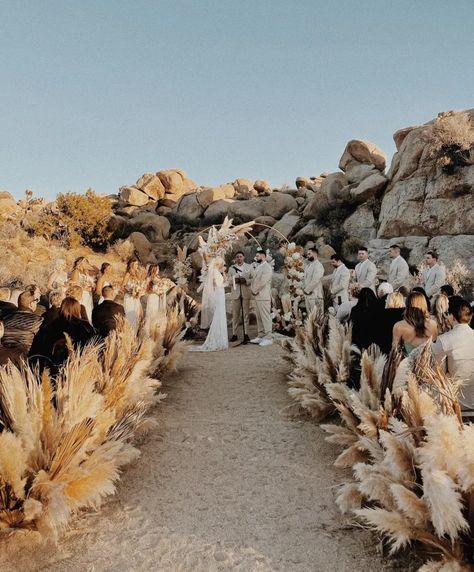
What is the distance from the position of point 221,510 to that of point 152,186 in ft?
108

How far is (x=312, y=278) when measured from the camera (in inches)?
520

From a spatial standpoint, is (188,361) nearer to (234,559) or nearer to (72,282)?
(72,282)

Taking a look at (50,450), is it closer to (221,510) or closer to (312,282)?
(221,510)

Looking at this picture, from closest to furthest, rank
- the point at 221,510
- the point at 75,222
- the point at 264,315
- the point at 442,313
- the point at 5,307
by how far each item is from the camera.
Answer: the point at 221,510
the point at 442,313
the point at 5,307
the point at 264,315
the point at 75,222

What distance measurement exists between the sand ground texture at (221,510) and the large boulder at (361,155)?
25100 mm

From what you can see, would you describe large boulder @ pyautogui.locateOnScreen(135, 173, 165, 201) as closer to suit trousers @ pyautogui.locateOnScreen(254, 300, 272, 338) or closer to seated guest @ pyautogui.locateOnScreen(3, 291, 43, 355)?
suit trousers @ pyautogui.locateOnScreen(254, 300, 272, 338)

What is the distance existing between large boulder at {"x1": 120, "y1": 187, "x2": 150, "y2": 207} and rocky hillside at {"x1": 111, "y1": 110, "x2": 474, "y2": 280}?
0.23ft

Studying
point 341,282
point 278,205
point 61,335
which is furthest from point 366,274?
point 278,205

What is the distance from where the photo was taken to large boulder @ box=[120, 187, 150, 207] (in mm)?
33531

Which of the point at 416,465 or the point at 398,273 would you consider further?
the point at 398,273

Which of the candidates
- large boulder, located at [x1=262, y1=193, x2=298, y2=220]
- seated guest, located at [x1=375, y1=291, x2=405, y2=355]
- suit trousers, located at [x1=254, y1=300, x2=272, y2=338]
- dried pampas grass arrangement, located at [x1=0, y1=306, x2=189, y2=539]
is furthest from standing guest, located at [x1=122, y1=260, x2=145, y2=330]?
large boulder, located at [x1=262, y1=193, x2=298, y2=220]

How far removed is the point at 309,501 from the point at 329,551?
0.67 metres

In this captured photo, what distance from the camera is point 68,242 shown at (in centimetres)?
2777

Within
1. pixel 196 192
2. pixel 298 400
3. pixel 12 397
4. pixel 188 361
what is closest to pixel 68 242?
pixel 196 192
